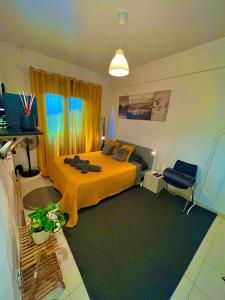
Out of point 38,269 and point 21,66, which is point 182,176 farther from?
point 21,66

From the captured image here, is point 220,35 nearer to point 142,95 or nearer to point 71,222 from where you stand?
point 142,95

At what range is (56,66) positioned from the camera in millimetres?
3191

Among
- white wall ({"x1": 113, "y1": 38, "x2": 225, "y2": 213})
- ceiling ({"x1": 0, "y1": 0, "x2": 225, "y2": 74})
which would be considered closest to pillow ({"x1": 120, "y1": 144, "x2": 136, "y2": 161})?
white wall ({"x1": 113, "y1": 38, "x2": 225, "y2": 213})

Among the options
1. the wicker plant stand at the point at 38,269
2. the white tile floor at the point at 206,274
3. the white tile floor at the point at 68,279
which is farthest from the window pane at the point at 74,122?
the white tile floor at the point at 206,274

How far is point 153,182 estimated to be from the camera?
2830 millimetres

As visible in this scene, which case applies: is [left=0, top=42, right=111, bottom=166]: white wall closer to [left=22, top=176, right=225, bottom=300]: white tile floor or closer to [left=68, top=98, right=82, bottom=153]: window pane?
[left=68, top=98, right=82, bottom=153]: window pane

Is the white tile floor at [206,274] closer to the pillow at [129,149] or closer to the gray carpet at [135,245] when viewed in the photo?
the gray carpet at [135,245]

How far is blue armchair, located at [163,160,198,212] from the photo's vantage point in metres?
2.32

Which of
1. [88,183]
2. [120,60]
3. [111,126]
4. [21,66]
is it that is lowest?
[88,183]

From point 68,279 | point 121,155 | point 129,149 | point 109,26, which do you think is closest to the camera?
point 68,279

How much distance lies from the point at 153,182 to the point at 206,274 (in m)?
1.57

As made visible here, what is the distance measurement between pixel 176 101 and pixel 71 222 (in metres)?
2.94

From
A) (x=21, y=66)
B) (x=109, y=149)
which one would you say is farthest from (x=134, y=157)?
(x=21, y=66)

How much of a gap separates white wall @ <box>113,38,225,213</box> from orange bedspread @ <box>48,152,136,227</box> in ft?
3.43
